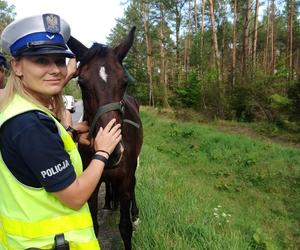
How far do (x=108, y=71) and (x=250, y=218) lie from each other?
453cm

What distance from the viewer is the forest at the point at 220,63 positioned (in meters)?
18.3

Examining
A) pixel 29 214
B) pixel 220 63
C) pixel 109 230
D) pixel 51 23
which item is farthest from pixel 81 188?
pixel 220 63

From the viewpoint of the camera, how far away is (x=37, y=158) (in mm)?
1587

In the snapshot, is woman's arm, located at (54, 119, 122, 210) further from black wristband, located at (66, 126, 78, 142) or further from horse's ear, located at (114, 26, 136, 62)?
horse's ear, located at (114, 26, 136, 62)

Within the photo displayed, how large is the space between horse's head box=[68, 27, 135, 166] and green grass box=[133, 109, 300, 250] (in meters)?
1.57

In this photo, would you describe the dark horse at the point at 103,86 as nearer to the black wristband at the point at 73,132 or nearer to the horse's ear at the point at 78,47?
the horse's ear at the point at 78,47

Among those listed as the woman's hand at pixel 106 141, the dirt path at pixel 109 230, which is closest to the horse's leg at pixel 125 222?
the dirt path at pixel 109 230

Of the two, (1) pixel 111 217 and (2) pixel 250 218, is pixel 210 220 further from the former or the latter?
(2) pixel 250 218

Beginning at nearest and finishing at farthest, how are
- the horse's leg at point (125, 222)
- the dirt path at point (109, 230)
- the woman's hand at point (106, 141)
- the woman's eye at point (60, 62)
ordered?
the woman's eye at point (60, 62) < the woman's hand at point (106, 141) < the horse's leg at point (125, 222) < the dirt path at point (109, 230)

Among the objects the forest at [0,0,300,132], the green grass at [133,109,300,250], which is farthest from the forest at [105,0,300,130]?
the green grass at [133,109,300,250]

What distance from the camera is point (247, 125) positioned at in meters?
17.3

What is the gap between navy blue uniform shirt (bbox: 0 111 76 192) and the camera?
5.18 ft

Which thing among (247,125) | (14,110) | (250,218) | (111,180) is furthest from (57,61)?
(247,125)

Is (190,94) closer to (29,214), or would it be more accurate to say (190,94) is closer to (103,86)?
(103,86)
